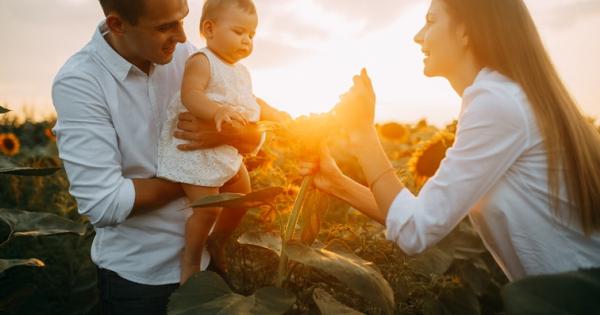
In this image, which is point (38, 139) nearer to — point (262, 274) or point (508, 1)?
point (262, 274)

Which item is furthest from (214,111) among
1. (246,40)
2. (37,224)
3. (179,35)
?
(37,224)

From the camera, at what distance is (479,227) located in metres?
1.89

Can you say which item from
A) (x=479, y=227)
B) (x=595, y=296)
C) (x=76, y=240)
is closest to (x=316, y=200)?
(x=479, y=227)

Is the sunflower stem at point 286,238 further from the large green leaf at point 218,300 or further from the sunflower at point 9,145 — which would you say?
the sunflower at point 9,145

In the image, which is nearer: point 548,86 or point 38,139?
point 548,86

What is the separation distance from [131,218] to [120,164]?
0.77 ft

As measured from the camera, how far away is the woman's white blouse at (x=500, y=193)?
165cm

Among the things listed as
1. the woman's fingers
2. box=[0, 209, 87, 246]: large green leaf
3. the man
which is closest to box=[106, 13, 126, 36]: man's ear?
the man

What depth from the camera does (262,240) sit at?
6.00 ft

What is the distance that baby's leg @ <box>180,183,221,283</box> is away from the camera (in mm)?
2115

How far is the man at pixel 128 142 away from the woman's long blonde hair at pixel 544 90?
0.94m

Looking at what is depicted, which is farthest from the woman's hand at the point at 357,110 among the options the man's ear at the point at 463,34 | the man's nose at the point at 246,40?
the man's nose at the point at 246,40

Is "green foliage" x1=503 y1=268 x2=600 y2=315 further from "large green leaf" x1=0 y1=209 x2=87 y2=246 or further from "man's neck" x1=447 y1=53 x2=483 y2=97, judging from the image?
"large green leaf" x1=0 y1=209 x2=87 y2=246

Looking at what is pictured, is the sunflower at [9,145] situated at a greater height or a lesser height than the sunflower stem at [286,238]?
lesser
